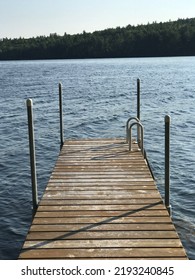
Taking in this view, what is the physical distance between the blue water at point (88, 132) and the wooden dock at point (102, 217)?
8.37 ft

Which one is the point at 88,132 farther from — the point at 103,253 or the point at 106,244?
the point at 103,253

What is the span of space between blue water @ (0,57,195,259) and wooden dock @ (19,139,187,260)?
2.55m

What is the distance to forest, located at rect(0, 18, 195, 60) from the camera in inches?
5217

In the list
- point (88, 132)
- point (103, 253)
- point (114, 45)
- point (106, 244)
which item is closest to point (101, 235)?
point (106, 244)

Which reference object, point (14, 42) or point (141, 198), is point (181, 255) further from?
point (14, 42)

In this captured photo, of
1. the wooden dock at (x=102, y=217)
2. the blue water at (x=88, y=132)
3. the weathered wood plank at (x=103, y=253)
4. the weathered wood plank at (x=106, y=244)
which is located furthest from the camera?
the blue water at (x=88, y=132)

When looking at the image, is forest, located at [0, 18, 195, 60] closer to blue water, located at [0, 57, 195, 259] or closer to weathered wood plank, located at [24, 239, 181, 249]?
blue water, located at [0, 57, 195, 259]

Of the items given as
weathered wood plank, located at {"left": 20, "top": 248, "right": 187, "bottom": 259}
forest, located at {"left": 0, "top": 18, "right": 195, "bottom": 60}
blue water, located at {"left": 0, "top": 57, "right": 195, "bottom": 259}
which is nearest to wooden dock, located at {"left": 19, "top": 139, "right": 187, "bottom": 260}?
weathered wood plank, located at {"left": 20, "top": 248, "right": 187, "bottom": 259}

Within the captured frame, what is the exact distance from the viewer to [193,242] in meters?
11.4

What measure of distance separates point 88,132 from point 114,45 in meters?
120

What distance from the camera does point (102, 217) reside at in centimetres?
816

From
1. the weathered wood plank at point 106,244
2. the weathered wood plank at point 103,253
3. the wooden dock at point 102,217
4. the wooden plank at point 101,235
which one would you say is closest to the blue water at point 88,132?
the wooden dock at point 102,217

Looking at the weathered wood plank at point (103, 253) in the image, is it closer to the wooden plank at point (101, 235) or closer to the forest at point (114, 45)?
the wooden plank at point (101, 235)

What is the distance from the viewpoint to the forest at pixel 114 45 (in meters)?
132
